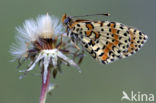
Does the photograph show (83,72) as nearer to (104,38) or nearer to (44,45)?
(104,38)

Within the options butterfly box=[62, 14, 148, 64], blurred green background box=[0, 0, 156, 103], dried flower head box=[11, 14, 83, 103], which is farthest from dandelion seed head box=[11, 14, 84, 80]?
blurred green background box=[0, 0, 156, 103]

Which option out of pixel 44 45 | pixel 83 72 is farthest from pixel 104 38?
pixel 83 72

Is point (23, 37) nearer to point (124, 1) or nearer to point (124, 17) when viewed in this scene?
point (124, 17)

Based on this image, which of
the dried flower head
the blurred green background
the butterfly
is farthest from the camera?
the blurred green background

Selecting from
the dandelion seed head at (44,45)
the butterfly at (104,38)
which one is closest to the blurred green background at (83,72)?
the dandelion seed head at (44,45)

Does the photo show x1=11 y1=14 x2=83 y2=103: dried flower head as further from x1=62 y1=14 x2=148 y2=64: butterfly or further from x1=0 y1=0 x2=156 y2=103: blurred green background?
x1=0 y1=0 x2=156 y2=103: blurred green background

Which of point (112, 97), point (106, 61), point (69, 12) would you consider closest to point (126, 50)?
point (106, 61)
